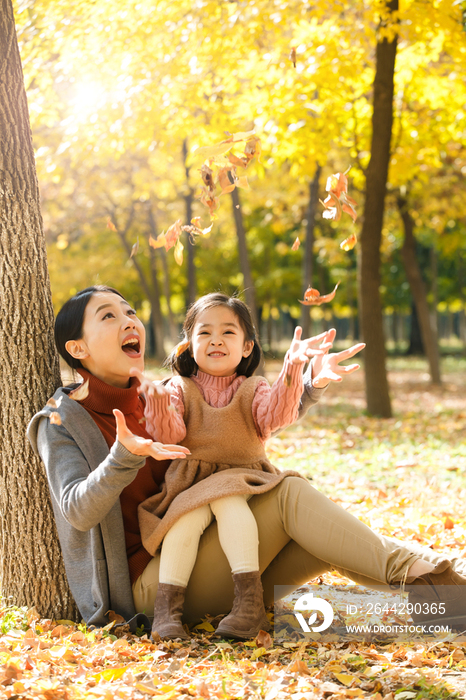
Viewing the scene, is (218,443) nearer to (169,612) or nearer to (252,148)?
(169,612)

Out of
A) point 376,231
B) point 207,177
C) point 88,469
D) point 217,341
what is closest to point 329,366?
point 217,341

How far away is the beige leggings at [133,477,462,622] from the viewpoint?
244cm

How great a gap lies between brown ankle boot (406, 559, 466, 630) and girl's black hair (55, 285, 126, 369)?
1706 mm

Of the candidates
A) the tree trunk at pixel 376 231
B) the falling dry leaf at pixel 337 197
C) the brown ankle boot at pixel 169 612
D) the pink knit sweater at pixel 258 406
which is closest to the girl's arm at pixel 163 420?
the pink knit sweater at pixel 258 406

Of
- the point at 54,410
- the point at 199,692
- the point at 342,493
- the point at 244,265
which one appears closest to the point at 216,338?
the point at 54,410

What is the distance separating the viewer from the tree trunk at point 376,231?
755 cm

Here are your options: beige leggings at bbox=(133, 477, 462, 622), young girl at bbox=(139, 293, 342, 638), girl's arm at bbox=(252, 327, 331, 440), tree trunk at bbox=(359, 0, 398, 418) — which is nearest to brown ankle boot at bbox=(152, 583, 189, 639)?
young girl at bbox=(139, 293, 342, 638)

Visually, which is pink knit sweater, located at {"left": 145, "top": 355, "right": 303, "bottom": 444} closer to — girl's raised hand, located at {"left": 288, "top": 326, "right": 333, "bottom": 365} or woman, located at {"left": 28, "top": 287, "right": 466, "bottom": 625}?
girl's raised hand, located at {"left": 288, "top": 326, "right": 333, "bottom": 365}

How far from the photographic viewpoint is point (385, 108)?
7719 mm

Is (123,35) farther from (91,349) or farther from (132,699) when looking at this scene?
(132,699)

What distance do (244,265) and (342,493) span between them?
506 cm

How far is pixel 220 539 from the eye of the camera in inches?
96.0

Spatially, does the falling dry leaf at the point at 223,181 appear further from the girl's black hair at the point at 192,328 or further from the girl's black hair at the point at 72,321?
the girl's black hair at the point at 72,321

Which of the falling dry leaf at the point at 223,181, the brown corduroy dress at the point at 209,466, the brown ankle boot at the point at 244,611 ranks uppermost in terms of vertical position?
the falling dry leaf at the point at 223,181
